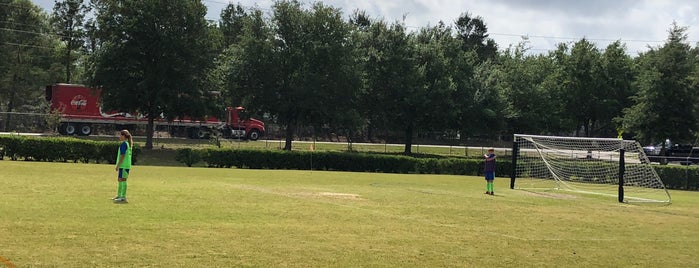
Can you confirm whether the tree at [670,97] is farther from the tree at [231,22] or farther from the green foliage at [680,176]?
the tree at [231,22]

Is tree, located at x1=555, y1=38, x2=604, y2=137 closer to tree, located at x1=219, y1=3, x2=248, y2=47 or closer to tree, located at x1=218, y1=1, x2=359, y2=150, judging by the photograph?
tree, located at x1=218, y1=1, x2=359, y2=150

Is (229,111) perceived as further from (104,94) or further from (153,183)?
(153,183)

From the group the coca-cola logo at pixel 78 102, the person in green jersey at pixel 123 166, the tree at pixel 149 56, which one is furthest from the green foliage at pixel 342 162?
the coca-cola logo at pixel 78 102

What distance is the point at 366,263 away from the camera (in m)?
9.59

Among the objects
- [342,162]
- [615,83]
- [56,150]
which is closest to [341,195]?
[56,150]

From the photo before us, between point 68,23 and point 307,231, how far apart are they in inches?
2618

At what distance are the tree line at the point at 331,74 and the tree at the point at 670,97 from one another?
10 cm

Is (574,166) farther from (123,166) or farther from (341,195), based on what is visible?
(123,166)

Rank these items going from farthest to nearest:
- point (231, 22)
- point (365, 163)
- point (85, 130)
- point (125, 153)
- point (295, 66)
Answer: point (231, 22), point (85, 130), point (295, 66), point (365, 163), point (125, 153)

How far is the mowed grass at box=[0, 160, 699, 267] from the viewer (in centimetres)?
955

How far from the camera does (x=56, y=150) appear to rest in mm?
33281

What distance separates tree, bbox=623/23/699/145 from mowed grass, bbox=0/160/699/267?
38338 millimetres

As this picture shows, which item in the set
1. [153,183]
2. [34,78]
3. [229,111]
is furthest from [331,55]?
[34,78]

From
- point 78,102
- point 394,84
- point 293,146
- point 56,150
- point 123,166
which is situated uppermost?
point 394,84
